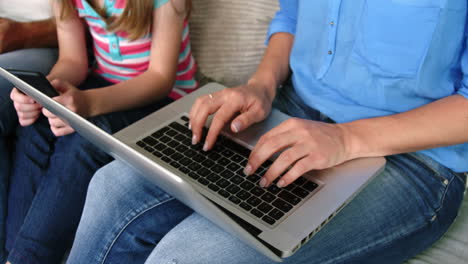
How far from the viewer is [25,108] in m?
1.04

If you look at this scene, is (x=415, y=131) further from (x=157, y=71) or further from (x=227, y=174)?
(x=157, y=71)

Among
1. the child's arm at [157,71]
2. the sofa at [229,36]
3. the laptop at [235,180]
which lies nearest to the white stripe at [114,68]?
the child's arm at [157,71]

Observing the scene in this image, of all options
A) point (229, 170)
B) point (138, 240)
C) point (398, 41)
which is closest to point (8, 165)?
point (138, 240)

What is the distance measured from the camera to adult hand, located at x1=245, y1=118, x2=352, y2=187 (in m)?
0.70

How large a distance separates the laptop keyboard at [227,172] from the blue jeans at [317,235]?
0.06m

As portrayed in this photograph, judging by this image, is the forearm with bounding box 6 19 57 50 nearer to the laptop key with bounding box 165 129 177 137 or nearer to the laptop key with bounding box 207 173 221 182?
the laptop key with bounding box 165 129 177 137

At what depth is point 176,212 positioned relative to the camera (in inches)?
32.7

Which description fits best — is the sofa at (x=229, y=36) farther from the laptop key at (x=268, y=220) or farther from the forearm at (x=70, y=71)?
the laptop key at (x=268, y=220)

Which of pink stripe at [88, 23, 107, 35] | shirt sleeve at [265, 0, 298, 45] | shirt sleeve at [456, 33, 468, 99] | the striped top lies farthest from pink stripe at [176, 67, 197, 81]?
shirt sleeve at [456, 33, 468, 99]

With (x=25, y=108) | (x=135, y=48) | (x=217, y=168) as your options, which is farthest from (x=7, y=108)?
(x=217, y=168)

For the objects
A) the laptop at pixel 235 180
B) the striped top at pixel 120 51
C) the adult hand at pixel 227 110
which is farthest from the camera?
the striped top at pixel 120 51

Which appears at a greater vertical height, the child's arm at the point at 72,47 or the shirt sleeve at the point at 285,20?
the shirt sleeve at the point at 285,20

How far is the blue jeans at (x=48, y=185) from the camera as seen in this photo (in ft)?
3.03

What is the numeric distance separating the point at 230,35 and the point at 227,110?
20.2 inches
